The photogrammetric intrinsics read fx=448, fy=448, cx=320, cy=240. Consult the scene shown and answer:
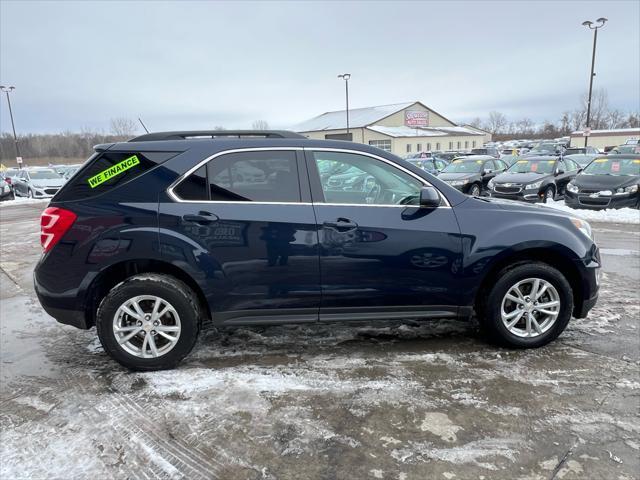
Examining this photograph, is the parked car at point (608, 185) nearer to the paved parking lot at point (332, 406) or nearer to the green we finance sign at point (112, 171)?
the paved parking lot at point (332, 406)

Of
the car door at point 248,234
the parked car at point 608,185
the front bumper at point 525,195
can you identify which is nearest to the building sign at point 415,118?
the front bumper at point 525,195

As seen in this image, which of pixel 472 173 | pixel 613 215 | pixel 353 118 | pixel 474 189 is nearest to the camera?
pixel 613 215

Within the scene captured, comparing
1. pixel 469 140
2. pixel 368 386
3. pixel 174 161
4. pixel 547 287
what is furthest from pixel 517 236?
pixel 469 140

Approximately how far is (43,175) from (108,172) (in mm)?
22531

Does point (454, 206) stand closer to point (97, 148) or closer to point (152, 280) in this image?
point (152, 280)

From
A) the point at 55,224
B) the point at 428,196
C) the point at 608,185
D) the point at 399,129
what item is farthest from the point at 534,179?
the point at 399,129

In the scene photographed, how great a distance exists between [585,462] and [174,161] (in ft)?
11.1

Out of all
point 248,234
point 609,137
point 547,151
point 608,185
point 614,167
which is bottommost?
point 608,185

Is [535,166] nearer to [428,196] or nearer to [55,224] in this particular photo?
[428,196]

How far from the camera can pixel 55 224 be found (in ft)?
11.3

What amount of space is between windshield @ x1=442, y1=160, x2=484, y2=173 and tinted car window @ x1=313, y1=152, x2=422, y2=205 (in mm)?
14170

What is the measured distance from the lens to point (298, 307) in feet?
11.9

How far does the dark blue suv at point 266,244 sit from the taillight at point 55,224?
11 millimetres

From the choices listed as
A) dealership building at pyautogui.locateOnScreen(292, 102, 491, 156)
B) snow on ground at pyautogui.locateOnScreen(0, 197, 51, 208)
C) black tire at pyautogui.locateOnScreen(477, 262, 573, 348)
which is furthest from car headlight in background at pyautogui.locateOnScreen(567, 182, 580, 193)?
dealership building at pyautogui.locateOnScreen(292, 102, 491, 156)
